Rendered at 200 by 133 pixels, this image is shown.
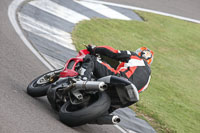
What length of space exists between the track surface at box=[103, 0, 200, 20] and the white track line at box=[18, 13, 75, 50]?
219 inches

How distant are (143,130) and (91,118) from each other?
1930 mm

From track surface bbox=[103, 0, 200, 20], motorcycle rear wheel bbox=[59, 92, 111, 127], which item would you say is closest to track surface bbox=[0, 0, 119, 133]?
motorcycle rear wheel bbox=[59, 92, 111, 127]

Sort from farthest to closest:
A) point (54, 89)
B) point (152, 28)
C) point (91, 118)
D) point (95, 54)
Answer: point (152, 28) < point (95, 54) < point (54, 89) < point (91, 118)

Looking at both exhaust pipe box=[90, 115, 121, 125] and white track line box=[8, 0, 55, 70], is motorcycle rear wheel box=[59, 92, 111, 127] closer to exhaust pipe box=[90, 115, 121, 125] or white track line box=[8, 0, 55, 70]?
exhaust pipe box=[90, 115, 121, 125]

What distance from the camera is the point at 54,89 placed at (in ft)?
17.1

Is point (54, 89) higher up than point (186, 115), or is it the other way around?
point (54, 89)

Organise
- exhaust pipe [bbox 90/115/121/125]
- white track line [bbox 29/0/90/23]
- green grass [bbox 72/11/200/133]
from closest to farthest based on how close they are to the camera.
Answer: exhaust pipe [bbox 90/115/121/125] → green grass [bbox 72/11/200/133] → white track line [bbox 29/0/90/23]

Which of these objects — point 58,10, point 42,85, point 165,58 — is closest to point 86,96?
point 42,85

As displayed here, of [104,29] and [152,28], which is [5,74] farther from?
[152,28]

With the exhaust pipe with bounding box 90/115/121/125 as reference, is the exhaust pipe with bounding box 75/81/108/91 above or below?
above

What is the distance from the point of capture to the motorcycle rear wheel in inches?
183

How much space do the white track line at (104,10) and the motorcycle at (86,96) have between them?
7.41 meters

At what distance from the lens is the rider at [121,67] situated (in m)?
5.23

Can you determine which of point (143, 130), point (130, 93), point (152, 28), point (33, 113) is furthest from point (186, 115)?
point (152, 28)
